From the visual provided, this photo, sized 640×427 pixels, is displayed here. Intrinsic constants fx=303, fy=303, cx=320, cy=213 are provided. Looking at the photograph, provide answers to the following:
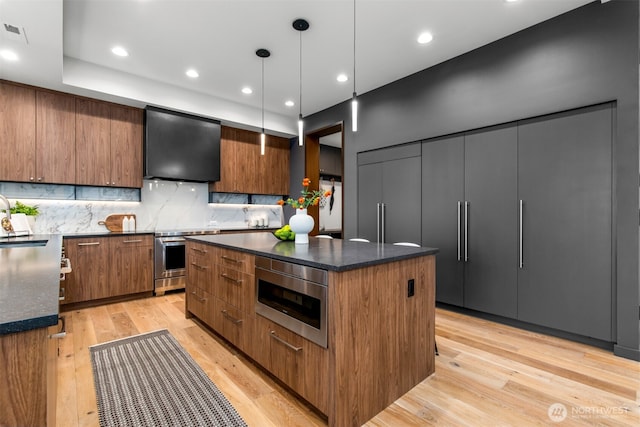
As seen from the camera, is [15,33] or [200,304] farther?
[200,304]

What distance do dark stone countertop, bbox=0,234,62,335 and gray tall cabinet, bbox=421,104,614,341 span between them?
11.5 ft

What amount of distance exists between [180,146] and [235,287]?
3.01 m

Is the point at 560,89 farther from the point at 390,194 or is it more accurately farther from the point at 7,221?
the point at 7,221

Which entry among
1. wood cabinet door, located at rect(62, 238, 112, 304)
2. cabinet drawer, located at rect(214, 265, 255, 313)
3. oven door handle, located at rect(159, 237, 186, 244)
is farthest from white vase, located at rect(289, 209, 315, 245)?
wood cabinet door, located at rect(62, 238, 112, 304)

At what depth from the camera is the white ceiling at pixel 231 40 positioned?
8.79 ft

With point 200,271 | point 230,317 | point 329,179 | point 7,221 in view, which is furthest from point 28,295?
point 329,179

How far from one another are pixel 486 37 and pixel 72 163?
16.7ft

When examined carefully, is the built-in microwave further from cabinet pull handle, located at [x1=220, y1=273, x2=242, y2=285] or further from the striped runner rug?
the striped runner rug

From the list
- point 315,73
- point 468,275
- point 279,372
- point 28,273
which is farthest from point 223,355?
point 315,73

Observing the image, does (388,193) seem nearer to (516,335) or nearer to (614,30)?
(516,335)

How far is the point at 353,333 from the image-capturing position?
1.62 meters

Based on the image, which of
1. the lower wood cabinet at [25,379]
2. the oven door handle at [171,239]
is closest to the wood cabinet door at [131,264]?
the oven door handle at [171,239]

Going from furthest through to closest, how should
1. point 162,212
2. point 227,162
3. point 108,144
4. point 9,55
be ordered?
point 227,162, point 162,212, point 108,144, point 9,55

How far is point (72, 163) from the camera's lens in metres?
3.87
